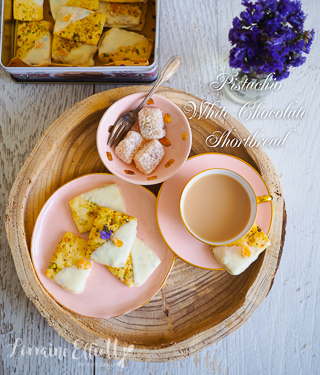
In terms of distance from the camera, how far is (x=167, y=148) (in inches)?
49.6

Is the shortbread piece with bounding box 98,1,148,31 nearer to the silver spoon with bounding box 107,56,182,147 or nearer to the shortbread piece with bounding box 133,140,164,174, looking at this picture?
the silver spoon with bounding box 107,56,182,147

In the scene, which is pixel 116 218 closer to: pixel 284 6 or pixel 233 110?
pixel 233 110

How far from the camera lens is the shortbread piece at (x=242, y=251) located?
118 cm

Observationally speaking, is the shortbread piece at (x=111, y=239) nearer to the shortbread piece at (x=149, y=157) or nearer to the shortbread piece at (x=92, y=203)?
the shortbread piece at (x=92, y=203)

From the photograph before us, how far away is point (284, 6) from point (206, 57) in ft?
1.58

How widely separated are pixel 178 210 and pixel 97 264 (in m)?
0.37

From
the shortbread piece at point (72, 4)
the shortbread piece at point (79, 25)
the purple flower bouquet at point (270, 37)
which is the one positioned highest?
the purple flower bouquet at point (270, 37)

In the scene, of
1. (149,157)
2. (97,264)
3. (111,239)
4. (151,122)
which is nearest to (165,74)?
(151,122)

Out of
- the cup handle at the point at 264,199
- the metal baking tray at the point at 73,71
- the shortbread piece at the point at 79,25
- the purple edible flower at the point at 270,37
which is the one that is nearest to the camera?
the purple edible flower at the point at 270,37

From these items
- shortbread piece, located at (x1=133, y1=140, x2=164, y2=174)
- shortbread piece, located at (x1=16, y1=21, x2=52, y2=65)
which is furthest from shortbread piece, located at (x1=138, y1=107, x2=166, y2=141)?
shortbread piece, located at (x1=16, y1=21, x2=52, y2=65)

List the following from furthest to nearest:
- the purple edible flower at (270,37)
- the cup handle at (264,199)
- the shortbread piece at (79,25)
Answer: the shortbread piece at (79,25) < the cup handle at (264,199) < the purple edible flower at (270,37)

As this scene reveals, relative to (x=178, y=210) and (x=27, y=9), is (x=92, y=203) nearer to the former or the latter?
(x=178, y=210)

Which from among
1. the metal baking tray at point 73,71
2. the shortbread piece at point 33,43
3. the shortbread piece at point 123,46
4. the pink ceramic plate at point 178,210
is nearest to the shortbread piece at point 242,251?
the pink ceramic plate at point 178,210

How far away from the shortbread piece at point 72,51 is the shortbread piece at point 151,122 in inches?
14.8
